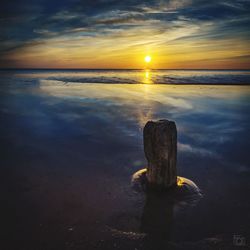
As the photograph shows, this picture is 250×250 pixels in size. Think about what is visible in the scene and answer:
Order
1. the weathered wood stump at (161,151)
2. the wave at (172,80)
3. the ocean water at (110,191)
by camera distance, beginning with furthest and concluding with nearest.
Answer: the wave at (172,80) < the weathered wood stump at (161,151) < the ocean water at (110,191)

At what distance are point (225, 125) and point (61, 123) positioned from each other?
6.42 metres

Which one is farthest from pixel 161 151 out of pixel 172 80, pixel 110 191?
pixel 172 80

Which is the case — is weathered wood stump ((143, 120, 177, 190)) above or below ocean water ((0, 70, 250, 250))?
above

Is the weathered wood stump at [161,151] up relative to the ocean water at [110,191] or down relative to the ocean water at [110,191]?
up

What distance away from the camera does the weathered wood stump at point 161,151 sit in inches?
164

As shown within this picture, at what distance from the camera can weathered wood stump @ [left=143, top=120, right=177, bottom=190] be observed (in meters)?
4.16

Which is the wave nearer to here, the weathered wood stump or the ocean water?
the ocean water

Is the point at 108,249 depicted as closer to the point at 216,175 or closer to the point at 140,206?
the point at 140,206

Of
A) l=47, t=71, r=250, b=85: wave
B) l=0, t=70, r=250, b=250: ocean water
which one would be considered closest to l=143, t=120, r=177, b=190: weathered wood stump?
l=0, t=70, r=250, b=250: ocean water

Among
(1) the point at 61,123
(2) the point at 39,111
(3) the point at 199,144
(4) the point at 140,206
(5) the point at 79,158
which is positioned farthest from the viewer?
(2) the point at 39,111

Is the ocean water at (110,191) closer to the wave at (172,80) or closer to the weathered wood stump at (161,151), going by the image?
the weathered wood stump at (161,151)

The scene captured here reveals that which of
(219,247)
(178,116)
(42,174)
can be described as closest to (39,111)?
(178,116)

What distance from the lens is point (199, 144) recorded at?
732cm

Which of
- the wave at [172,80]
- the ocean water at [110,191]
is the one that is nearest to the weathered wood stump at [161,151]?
the ocean water at [110,191]
